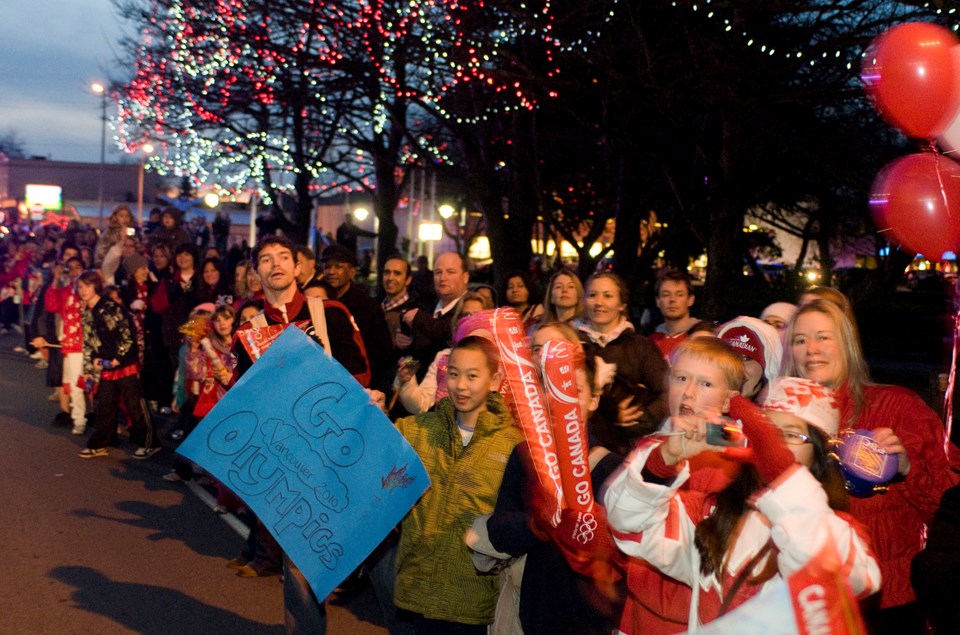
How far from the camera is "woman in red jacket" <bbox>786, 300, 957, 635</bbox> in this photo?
373cm

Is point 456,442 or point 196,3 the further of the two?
point 196,3

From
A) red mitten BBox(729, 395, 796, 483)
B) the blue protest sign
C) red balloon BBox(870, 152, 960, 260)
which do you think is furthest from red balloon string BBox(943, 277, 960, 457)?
the blue protest sign

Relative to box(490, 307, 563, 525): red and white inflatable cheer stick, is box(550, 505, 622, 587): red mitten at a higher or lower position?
lower

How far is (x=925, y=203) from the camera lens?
4.07 m

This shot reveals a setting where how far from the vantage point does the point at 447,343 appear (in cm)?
773

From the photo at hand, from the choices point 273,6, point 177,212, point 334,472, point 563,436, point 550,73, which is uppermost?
point 273,6

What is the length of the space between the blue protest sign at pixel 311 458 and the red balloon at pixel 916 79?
2247mm

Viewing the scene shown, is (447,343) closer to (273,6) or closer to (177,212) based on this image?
(177,212)

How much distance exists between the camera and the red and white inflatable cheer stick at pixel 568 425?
368cm

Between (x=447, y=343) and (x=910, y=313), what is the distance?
3298 centimetres

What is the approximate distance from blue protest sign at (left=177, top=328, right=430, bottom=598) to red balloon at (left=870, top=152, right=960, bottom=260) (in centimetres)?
211

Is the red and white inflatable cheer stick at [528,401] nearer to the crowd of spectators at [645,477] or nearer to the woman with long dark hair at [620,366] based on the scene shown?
the crowd of spectators at [645,477]

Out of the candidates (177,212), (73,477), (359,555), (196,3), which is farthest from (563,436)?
(196,3)

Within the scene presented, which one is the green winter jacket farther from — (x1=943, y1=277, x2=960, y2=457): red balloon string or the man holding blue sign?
(x1=943, y1=277, x2=960, y2=457): red balloon string
